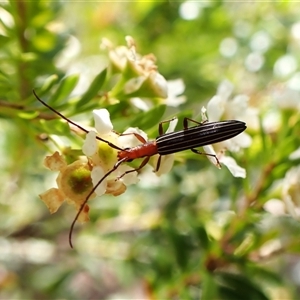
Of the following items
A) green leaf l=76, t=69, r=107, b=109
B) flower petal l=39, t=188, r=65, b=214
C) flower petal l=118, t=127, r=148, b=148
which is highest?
green leaf l=76, t=69, r=107, b=109

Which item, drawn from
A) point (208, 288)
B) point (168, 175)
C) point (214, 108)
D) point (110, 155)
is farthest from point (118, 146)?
point (168, 175)

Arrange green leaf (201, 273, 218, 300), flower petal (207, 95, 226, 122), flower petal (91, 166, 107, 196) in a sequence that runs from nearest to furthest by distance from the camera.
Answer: flower petal (91, 166, 107, 196) → flower petal (207, 95, 226, 122) → green leaf (201, 273, 218, 300)

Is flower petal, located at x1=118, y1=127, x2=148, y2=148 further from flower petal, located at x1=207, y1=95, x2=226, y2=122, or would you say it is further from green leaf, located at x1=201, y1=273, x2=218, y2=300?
green leaf, located at x1=201, y1=273, x2=218, y2=300

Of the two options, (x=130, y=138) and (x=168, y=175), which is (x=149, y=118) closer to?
(x=130, y=138)

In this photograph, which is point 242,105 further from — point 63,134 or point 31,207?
point 31,207

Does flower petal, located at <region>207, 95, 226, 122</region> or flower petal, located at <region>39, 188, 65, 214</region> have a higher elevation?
flower petal, located at <region>207, 95, 226, 122</region>

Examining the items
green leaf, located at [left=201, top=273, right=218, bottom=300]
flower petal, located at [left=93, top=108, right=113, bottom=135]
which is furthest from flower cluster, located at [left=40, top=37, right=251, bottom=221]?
green leaf, located at [left=201, top=273, right=218, bottom=300]

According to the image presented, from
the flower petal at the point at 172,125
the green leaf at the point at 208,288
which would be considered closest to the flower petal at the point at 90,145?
the flower petal at the point at 172,125

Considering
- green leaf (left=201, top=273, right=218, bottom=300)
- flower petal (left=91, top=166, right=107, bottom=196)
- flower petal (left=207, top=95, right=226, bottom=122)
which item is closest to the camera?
flower petal (left=91, top=166, right=107, bottom=196)
